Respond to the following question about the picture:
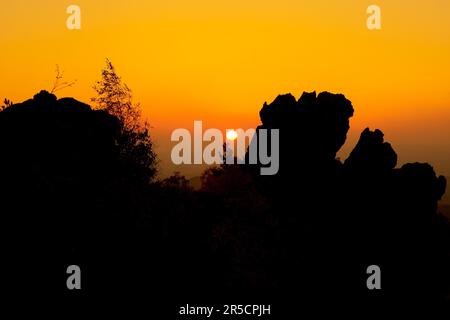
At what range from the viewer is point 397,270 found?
5881 centimetres

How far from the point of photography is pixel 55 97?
6003cm

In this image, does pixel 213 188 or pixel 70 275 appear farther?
pixel 213 188

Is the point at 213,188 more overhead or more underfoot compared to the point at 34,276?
Answer: more overhead

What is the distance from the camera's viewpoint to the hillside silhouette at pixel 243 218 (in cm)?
5375

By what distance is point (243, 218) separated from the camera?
5925cm

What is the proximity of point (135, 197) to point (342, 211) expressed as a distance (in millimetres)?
19388

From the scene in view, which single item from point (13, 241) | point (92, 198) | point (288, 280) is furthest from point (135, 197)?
point (288, 280)

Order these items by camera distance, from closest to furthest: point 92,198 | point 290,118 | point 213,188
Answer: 1. point 92,198
2. point 290,118
3. point 213,188

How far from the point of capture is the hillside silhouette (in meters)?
53.8
